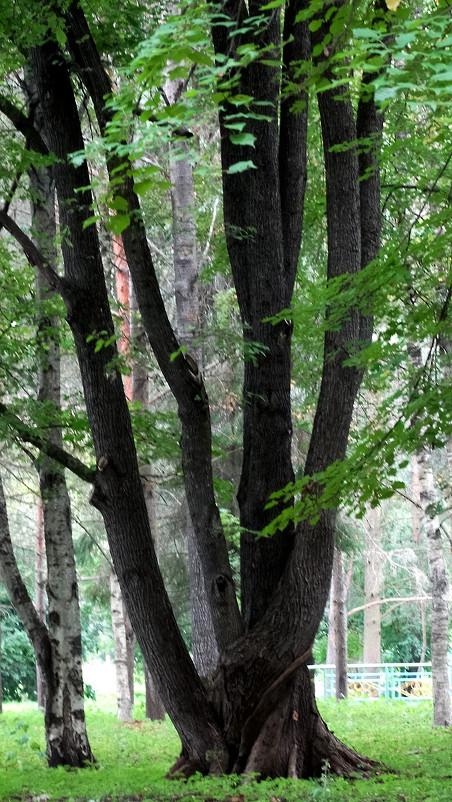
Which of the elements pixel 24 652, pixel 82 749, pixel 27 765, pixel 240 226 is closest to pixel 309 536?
pixel 240 226

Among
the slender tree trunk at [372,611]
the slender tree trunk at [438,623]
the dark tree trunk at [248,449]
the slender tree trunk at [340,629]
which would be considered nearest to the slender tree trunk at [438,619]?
the slender tree trunk at [438,623]

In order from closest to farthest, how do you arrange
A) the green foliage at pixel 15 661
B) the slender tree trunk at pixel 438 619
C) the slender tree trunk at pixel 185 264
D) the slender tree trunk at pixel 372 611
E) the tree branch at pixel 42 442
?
the tree branch at pixel 42 442, the slender tree trunk at pixel 185 264, the slender tree trunk at pixel 438 619, the slender tree trunk at pixel 372 611, the green foliage at pixel 15 661

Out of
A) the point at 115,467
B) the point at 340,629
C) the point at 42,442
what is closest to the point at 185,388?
the point at 115,467

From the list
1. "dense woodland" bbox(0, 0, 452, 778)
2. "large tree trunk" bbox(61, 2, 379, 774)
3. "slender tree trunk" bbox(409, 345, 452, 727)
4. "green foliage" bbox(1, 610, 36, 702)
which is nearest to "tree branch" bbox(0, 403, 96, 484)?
"dense woodland" bbox(0, 0, 452, 778)

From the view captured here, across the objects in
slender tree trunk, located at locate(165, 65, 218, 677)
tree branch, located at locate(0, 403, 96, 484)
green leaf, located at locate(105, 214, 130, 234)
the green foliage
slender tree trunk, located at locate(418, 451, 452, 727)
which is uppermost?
slender tree trunk, located at locate(165, 65, 218, 677)

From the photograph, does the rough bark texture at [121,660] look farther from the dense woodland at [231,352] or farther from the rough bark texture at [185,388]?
the rough bark texture at [185,388]

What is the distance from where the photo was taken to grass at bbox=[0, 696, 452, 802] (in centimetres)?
514

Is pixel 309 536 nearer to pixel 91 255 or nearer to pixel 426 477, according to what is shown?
pixel 91 255

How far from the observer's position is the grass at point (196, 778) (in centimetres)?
514

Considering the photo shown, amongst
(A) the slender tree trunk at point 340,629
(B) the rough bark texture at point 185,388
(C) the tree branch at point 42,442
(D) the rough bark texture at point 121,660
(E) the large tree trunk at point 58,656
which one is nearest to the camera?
(B) the rough bark texture at point 185,388

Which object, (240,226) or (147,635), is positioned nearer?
(147,635)

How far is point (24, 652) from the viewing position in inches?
888

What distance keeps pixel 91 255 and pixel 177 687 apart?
329 centimetres

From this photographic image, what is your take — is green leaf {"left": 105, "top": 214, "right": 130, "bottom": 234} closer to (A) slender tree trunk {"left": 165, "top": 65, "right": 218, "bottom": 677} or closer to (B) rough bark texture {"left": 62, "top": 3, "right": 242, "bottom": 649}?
(B) rough bark texture {"left": 62, "top": 3, "right": 242, "bottom": 649}
